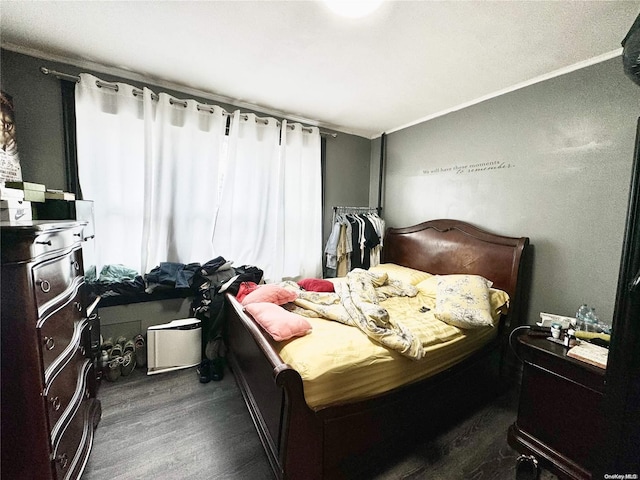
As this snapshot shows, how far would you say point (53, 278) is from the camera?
3.58 feet

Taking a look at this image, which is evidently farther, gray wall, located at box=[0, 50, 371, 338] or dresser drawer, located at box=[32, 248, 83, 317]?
gray wall, located at box=[0, 50, 371, 338]

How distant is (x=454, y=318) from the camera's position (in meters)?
1.78

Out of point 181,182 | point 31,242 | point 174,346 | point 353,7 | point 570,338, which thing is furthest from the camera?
point 181,182

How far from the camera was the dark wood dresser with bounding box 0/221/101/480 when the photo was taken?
2.87 feet

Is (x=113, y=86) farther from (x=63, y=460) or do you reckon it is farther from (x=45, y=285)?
(x=63, y=460)

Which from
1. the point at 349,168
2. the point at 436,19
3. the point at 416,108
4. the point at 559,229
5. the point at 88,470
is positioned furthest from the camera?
the point at 349,168

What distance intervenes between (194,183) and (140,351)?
1636 mm

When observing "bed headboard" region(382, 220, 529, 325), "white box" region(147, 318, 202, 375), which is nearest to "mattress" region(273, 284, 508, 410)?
"bed headboard" region(382, 220, 529, 325)

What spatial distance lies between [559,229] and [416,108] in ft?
5.80

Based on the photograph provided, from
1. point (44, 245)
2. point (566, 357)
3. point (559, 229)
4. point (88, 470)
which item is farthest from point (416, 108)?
point (88, 470)

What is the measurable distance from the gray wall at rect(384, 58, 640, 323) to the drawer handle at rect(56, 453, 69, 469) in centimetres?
309

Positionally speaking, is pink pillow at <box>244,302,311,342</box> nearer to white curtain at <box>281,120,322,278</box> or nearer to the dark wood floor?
the dark wood floor

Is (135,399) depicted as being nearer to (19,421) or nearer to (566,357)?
(19,421)

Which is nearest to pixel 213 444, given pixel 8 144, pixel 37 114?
pixel 8 144
